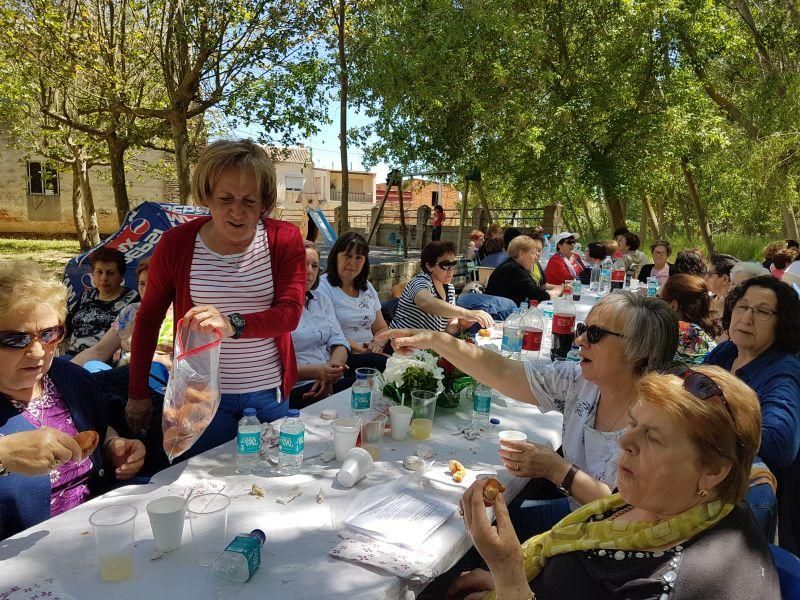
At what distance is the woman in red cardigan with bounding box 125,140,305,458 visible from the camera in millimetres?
2131

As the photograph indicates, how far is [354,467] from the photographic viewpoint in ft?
6.78

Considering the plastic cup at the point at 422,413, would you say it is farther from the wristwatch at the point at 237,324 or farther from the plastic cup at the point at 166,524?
the plastic cup at the point at 166,524

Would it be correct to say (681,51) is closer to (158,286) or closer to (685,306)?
(685,306)

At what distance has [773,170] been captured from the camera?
1098 centimetres

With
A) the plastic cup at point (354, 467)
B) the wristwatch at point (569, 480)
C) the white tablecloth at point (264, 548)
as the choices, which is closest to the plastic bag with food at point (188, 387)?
the white tablecloth at point (264, 548)

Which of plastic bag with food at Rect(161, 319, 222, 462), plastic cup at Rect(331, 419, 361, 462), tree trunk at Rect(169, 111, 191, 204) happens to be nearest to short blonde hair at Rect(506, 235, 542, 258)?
plastic cup at Rect(331, 419, 361, 462)

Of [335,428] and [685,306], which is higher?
[685,306]

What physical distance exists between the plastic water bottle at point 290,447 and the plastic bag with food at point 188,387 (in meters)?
0.30

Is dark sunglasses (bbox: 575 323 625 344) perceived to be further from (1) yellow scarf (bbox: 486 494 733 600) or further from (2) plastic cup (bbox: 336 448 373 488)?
(2) plastic cup (bbox: 336 448 373 488)

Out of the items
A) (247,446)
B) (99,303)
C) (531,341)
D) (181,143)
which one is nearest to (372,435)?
(247,446)

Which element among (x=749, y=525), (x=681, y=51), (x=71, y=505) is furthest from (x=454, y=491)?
(x=681, y=51)

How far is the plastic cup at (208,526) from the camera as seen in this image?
159cm

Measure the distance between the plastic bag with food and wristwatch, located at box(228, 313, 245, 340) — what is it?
90mm

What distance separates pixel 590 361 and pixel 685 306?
2.24 metres
